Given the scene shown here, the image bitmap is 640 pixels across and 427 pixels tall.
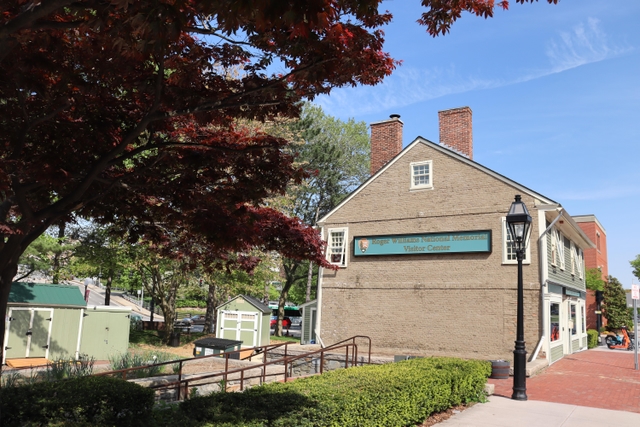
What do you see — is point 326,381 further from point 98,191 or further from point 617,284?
point 617,284

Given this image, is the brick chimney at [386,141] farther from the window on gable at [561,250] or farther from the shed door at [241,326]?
the shed door at [241,326]

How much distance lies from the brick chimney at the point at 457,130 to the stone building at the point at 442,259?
4 centimetres

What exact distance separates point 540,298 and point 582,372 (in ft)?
8.68

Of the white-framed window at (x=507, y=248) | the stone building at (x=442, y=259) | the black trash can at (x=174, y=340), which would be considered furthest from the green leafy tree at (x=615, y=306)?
the black trash can at (x=174, y=340)

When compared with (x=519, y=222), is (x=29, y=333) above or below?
below

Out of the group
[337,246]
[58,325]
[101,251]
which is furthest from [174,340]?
[337,246]

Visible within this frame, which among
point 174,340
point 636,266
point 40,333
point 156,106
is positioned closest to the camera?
point 156,106

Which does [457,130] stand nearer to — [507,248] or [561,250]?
[507,248]

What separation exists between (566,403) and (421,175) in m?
11.1

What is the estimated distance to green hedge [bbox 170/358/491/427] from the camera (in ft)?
20.1

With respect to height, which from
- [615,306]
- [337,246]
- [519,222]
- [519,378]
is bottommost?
[519,378]

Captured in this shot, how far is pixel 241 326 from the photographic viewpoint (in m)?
24.0

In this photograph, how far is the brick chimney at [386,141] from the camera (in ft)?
76.8

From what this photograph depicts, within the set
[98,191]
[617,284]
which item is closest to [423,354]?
[98,191]
